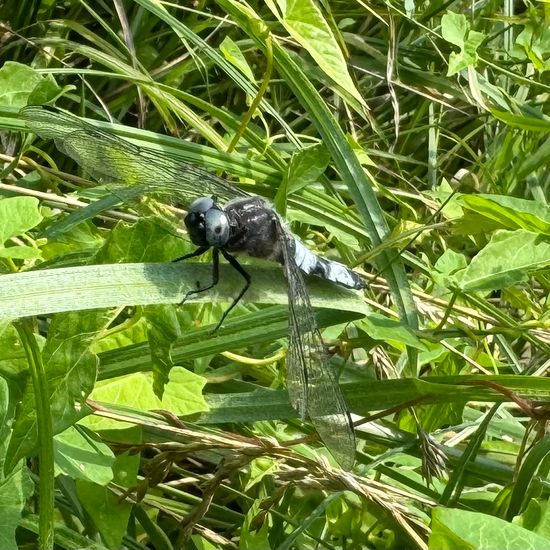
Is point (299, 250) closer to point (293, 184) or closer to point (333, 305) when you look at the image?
point (333, 305)

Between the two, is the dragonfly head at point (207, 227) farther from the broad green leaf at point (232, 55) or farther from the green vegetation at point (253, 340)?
the broad green leaf at point (232, 55)

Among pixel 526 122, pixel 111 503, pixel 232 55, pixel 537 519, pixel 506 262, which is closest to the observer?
pixel 537 519

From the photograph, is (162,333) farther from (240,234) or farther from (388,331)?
(388,331)

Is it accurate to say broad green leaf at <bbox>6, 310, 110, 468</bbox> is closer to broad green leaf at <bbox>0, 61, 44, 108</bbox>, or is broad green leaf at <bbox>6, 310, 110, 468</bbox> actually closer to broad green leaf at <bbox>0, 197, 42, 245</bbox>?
broad green leaf at <bbox>0, 197, 42, 245</bbox>

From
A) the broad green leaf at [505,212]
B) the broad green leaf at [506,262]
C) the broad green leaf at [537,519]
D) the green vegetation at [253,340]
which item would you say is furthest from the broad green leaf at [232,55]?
the broad green leaf at [537,519]

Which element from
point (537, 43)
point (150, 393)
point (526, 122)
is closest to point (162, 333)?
point (150, 393)

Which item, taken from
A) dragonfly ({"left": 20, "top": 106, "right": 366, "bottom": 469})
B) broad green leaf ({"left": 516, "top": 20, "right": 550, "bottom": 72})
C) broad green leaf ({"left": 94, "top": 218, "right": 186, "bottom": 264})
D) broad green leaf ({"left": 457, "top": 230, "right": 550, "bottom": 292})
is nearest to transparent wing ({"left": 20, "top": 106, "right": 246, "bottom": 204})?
dragonfly ({"left": 20, "top": 106, "right": 366, "bottom": 469})
